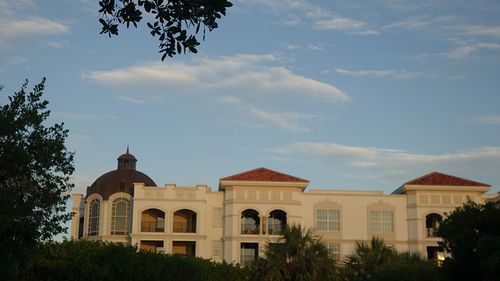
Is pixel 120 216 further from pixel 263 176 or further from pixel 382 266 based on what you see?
pixel 382 266

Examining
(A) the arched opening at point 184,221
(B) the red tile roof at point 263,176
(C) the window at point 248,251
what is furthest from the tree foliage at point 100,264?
(A) the arched opening at point 184,221

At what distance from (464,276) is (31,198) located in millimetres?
19214

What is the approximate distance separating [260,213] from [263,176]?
10.7ft

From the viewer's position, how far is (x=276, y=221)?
212ft

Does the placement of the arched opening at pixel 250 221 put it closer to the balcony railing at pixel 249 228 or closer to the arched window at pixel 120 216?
the balcony railing at pixel 249 228

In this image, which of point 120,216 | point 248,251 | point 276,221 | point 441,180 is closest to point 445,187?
point 441,180

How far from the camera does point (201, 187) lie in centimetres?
6431

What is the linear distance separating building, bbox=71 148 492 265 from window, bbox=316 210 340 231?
3.4 inches

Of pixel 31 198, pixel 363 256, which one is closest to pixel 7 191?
pixel 31 198

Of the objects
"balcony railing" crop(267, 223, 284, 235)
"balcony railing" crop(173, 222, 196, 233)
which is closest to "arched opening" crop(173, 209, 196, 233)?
"balcony railing" crop(173, 222, 196, 233)

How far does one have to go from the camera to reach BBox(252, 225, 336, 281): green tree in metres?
43.3

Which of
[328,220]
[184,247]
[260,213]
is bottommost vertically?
[184,247]

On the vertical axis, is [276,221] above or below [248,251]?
above

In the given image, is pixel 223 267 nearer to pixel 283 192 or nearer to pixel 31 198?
pixel 283 192
